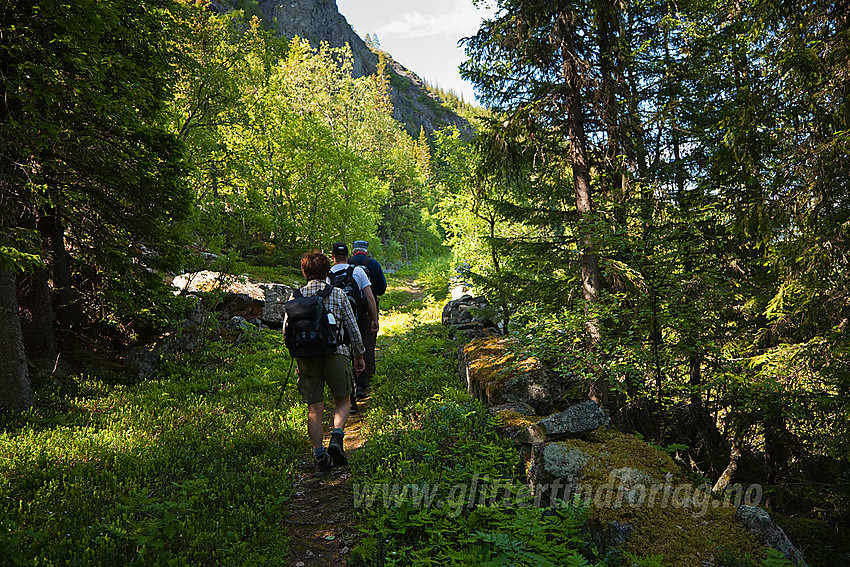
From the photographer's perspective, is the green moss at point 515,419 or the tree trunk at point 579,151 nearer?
the green moss at point 515,419

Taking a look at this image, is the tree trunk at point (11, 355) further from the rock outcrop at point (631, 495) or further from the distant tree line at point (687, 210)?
the distant tree line at point (687, 210)

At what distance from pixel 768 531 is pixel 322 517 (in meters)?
3.81

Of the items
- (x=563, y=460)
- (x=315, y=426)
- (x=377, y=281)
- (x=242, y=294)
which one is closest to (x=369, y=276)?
(x=377, y=281)

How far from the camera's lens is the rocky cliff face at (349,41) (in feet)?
318

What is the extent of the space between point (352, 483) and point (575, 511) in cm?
253

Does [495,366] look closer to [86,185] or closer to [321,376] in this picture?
[321,376]

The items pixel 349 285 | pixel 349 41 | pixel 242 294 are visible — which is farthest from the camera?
pixel 349 41

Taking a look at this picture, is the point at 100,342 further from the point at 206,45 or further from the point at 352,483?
the point at 206,45

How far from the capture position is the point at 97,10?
6.46 meters

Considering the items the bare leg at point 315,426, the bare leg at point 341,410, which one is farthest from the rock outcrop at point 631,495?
the bare leg at point 315,426

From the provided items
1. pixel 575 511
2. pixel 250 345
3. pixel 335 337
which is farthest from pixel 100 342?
pixel 575 511

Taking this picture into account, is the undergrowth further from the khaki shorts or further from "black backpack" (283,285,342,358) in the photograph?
"black backpack" (283,285,342,358)

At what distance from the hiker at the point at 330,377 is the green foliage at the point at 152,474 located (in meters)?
0.50

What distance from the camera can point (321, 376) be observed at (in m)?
5.59
